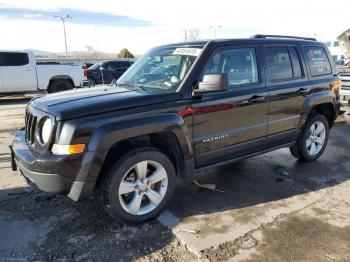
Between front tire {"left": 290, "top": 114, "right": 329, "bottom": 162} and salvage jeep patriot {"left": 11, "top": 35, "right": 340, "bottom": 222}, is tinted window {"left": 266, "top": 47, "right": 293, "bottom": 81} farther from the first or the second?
front tire {"left": 290, "top": 114, "right": 329, "bottom": 162}

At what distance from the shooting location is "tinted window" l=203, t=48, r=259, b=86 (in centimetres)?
409

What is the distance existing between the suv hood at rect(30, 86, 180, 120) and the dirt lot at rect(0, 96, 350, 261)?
1.21m

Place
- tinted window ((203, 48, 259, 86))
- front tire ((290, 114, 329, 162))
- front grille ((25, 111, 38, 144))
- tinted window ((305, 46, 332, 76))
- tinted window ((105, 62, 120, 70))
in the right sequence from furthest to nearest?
tinted window ((105, 62, 120, 70)) < front tire ((290, 114, 329, 162)) < tinted window ((305, 46, 332, 76)) < tinted window ((203, 48, 259, 86)) < front grille ((25, 111, 38, 144))

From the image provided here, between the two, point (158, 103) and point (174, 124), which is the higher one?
point (158, 103)

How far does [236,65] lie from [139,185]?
189cm

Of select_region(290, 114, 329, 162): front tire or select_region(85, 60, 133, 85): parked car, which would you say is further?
select_region(85, 60, 133, 85): parked car

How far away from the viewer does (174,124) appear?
363 centimetres

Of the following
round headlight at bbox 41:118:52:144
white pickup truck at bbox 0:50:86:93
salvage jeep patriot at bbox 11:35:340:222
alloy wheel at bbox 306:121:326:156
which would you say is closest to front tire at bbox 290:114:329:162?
alloy wheel at bbox 306:121:326:156

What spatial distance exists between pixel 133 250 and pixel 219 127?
5.54 ft

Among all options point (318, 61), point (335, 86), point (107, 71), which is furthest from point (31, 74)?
point (335, 86)

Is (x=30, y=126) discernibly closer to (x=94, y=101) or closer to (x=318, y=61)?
(x=94, y=101)

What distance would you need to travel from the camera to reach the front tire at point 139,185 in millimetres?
3426

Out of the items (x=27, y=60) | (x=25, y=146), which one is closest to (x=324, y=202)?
(x=25, y=146)

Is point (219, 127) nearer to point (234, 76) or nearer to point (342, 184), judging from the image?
point (234, 76)
